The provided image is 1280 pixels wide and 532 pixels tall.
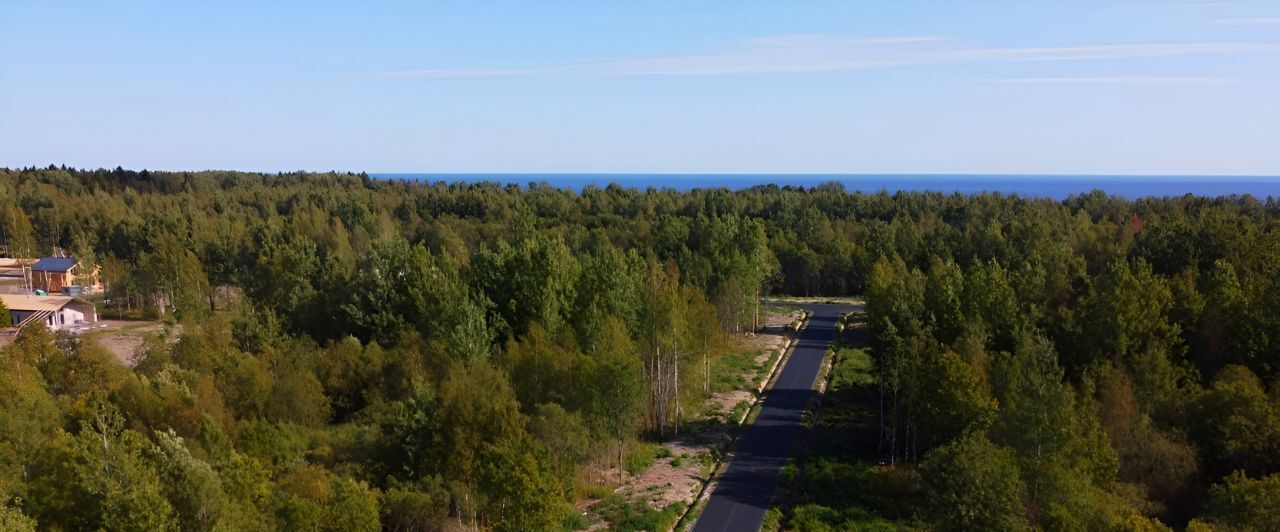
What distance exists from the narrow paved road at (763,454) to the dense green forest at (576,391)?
214 inches

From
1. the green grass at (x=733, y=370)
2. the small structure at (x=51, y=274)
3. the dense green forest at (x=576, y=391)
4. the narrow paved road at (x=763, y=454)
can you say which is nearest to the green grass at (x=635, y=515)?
the narrow paved road at (x=763, y=454)

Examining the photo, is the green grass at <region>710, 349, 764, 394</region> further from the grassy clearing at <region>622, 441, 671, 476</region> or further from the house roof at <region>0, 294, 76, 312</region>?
the house roof at <region>0, 294, 76, 312</region>

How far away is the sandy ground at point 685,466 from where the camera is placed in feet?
126

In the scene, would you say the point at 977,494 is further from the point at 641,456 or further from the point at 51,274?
the point at 51,274

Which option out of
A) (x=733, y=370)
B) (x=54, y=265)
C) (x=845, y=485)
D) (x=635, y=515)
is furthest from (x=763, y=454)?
(x=54, y=265)

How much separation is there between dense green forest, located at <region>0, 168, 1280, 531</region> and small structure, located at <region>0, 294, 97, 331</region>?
26.4 metres

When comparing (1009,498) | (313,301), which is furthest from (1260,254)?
(313,301)

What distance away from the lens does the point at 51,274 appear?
10419 centimetres

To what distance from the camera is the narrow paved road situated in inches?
1420

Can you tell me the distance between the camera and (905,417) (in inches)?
1822

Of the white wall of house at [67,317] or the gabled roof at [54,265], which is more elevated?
the gabled roof at [54,265]

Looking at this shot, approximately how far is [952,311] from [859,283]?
66035 mm

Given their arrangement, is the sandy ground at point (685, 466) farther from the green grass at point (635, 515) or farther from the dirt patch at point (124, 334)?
the dirt patch at point (124, 334)

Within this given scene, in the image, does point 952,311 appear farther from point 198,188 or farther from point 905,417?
point 198,188
